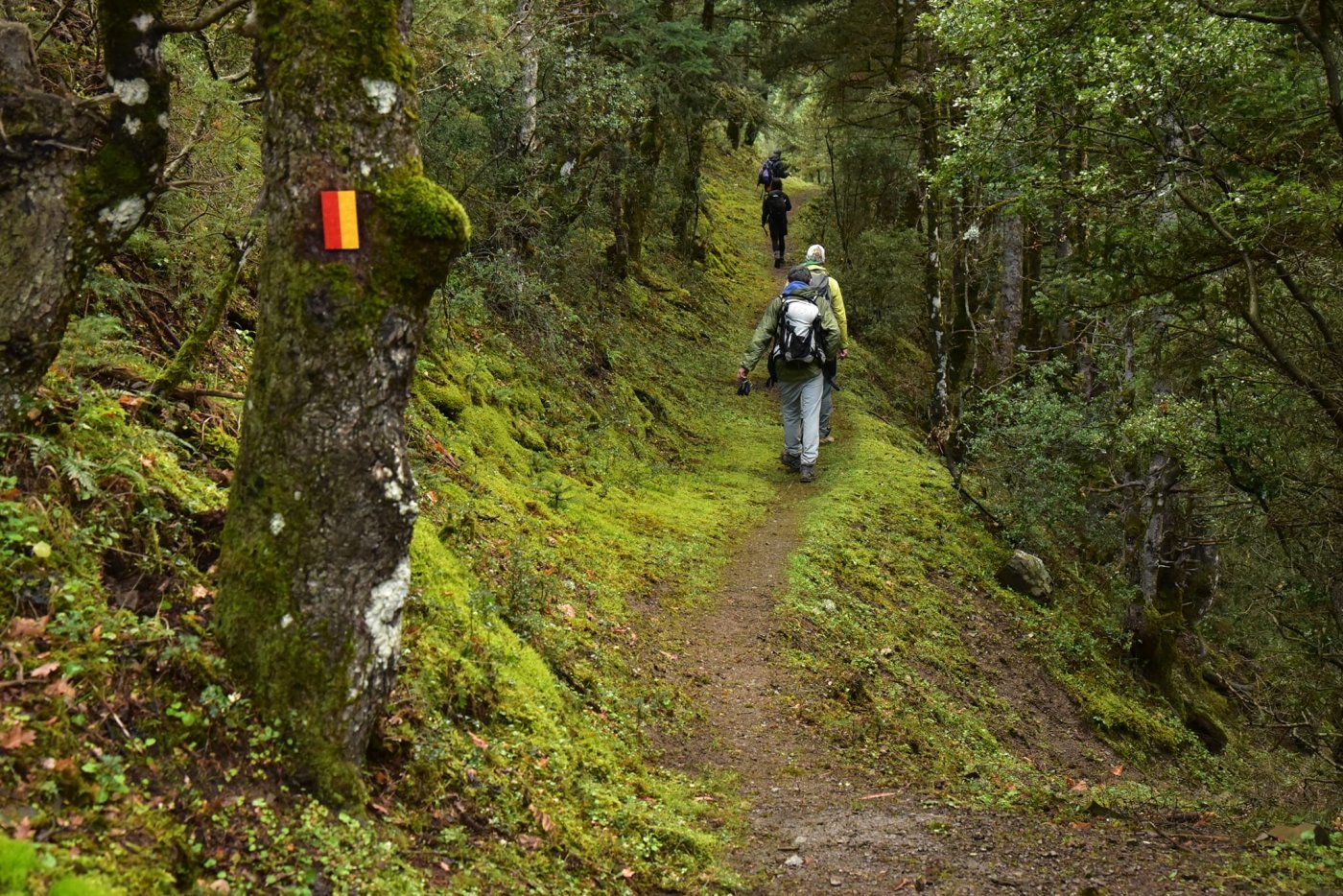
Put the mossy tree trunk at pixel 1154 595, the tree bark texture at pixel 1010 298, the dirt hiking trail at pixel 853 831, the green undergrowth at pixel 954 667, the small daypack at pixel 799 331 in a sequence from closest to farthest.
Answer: the dirt hiking trail at pixel 853 831 < the green undergrowth at pixel 954 667 < the mossy tree trunk at pixel 1154 595 < the small daypack at pixel 799 331 < the tree bark texture at pixel 1010 298

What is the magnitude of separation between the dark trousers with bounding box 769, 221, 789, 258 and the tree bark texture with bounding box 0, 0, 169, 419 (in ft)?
75.1

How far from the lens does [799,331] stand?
12.4 m

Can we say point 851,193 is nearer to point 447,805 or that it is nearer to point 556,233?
point 556,233

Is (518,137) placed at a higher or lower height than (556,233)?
higher

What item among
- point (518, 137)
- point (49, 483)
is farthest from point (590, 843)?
point (518, 137)

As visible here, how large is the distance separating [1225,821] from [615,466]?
25.6ft

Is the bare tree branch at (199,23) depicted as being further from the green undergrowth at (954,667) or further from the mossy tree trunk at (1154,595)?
the mossy tree trunk at (1154,595)

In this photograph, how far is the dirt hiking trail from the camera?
4.65 metres

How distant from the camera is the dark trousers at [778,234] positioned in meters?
25.8

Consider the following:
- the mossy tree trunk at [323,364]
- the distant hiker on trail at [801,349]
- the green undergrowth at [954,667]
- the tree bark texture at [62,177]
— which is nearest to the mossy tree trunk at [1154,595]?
the green undergrowth at [954,667]

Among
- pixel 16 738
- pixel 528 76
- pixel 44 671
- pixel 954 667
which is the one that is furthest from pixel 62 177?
pixel 528 76

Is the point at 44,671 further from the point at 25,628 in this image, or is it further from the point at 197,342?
the point at 197,342

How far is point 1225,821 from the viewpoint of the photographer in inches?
220

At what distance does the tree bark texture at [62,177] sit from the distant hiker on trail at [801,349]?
30.9ft
